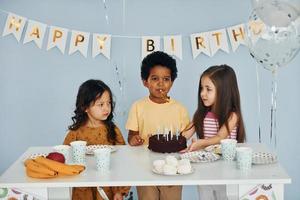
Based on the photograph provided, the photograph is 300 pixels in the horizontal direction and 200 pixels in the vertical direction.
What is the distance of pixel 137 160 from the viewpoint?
216 centimetres

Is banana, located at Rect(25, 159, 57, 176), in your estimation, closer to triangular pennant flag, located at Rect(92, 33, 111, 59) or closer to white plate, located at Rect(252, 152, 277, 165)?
white plate, located at Rect(252, 152, 277, 165)

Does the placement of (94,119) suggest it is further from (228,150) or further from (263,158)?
(263,158)

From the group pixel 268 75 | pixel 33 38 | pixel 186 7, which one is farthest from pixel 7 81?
pixel 268 75

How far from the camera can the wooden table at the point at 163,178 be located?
6.11 feet

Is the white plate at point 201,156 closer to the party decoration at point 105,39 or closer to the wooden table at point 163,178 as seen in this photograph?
the wooden table at point 163,178

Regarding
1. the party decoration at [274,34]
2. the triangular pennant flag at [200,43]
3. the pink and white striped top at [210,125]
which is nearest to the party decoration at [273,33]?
the party decoration at [274,34]

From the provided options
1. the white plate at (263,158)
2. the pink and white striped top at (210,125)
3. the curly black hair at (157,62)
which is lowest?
the white plate at (263,158)

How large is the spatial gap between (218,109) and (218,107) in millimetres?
10

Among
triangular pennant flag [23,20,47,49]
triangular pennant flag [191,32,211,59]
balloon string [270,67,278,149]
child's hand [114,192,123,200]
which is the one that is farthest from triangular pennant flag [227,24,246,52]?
child's hand [114,192,123,200]

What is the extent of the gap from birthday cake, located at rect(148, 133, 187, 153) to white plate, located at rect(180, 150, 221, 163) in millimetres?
96

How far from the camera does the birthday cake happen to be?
2.27 meters

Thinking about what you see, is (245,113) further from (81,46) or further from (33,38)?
(33,38)

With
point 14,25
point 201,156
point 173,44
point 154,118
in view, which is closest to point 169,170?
point 201,156

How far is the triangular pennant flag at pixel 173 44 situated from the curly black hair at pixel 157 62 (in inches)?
9.5
